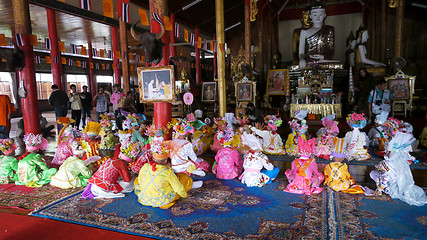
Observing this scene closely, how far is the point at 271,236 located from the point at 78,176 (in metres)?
3.03

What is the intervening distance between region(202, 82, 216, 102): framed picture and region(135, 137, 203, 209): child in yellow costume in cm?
742

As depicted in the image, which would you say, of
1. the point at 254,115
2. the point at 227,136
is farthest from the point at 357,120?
the point at 227,136

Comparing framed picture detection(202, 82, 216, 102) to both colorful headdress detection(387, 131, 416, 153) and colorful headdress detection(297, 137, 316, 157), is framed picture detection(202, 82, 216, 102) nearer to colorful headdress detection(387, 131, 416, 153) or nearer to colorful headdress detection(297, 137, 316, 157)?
colorful headdress detection(297, 137, 316, 157)

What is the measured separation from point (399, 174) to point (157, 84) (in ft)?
13.5

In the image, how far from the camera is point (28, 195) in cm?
378

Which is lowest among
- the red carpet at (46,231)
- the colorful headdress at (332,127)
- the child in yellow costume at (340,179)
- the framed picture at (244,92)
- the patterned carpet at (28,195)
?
the red carpet at (46,231)

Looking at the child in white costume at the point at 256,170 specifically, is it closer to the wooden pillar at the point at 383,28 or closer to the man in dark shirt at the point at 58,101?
the man in dark shirt at the point at 58,101

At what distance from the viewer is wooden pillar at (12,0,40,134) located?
6316mm

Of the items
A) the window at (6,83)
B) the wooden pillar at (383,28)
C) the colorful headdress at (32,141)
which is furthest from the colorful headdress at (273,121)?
the window at (6,83)

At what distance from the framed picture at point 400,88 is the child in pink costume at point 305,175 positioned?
6233mm

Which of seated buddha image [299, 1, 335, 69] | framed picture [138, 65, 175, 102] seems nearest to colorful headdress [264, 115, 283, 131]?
framed picture [138, 65, 175, 102]

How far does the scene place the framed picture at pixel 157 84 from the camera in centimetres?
516

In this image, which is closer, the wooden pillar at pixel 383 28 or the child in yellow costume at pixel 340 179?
the child in yellow costume at pixel 340 179

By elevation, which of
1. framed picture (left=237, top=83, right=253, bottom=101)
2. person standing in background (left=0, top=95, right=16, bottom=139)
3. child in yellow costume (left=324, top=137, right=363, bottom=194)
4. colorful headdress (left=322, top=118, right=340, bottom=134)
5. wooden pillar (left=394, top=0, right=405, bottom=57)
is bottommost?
child in yellow costume (left=324, top=137, right=363, bottom=194)
